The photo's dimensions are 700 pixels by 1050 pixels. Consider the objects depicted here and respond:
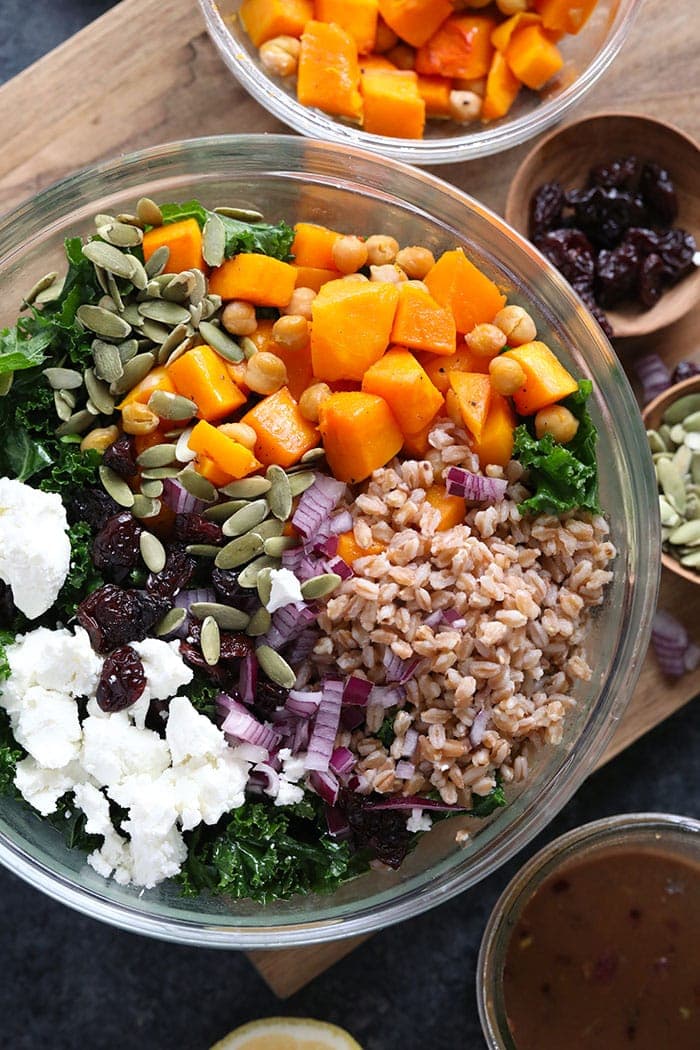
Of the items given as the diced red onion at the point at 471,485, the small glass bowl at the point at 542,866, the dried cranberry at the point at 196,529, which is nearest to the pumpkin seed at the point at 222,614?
the dried cranberry at the point at 196,529

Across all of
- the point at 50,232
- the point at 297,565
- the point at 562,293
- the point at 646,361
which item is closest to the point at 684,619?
the point at 646,361

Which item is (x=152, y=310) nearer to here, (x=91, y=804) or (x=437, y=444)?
(x=437, y=444)

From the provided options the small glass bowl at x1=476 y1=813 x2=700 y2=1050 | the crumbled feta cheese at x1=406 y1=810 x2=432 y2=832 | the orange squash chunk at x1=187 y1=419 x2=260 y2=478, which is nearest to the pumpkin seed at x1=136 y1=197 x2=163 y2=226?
the orange squash chunk at x1=187 y1=419 x2=260 y2=478

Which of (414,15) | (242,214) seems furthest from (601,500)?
(414,15)

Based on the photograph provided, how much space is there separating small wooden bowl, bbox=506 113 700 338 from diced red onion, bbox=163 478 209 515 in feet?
3.36

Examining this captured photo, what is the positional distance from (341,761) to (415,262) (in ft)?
3.28

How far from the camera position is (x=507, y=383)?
2.09 meters

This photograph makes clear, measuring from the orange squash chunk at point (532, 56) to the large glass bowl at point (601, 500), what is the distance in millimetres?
480

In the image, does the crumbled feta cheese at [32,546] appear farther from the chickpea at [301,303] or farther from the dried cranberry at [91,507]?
the chickpea at [301,303]

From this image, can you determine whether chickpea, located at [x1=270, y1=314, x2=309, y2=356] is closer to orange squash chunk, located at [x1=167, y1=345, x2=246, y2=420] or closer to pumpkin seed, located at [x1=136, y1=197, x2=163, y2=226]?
orange squash chunk, located at [x1=167, y1=345, x2=246, y2=420]

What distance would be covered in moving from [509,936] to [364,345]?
1430 mm

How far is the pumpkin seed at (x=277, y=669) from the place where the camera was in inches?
79.6

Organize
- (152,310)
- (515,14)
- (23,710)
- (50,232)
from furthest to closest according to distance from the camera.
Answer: (515,14), (50,232), (152,310), (23,710)

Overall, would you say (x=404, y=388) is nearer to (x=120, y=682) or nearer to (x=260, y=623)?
(x=260, y=623)
